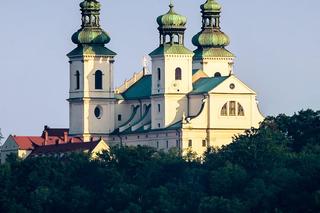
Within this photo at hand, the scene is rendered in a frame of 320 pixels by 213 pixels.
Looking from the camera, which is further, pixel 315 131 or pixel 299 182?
pixel 315 131

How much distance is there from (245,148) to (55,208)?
30.2 feet

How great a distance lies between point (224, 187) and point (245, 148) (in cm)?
715

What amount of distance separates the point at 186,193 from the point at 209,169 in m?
4.85

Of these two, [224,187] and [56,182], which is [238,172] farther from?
[56,182]

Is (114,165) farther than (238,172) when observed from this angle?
Yes

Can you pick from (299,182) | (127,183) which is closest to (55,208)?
(127,183)

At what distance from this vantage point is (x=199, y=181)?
188 m

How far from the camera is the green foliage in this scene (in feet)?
586

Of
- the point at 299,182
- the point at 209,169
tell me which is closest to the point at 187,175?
the point at 209,169

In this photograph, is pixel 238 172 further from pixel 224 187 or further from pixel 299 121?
pixel 299 121

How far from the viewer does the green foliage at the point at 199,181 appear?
17875 cm

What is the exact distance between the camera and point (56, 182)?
648 feet

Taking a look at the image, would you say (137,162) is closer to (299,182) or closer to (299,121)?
(299,121)

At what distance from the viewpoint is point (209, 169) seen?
19138cm
